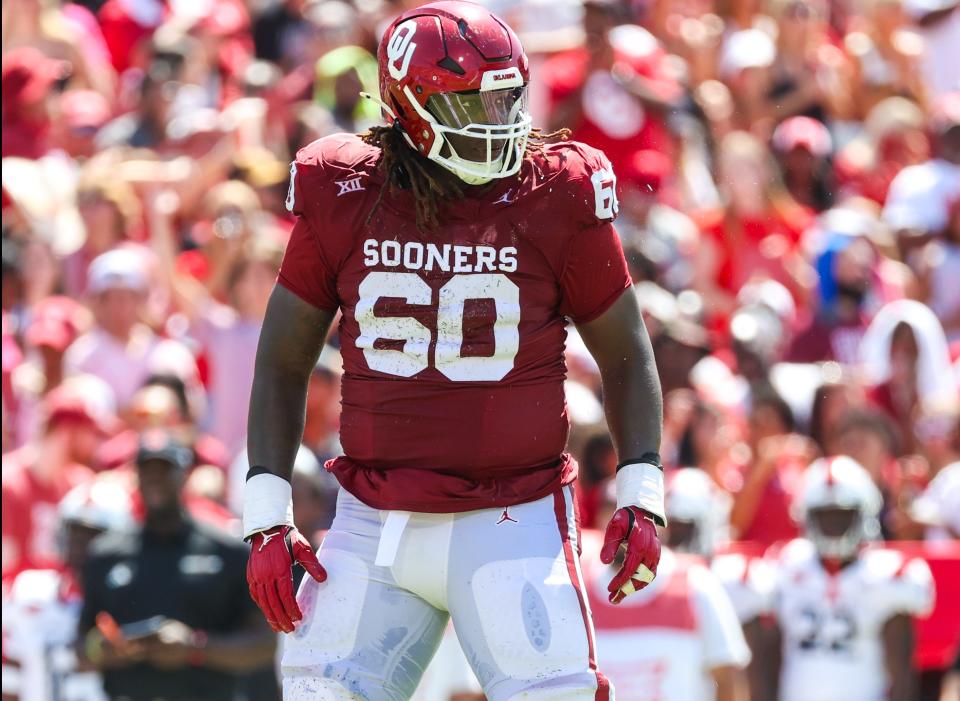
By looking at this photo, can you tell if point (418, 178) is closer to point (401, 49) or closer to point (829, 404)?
point (401, 49)

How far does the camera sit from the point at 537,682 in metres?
4.08

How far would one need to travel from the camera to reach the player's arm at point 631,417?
13.9 ft

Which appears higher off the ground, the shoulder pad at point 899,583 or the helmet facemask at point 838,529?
the helmet facemask at point 838,529

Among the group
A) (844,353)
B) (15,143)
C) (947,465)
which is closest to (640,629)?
(947,465)

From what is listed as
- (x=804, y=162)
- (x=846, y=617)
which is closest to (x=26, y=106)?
(x=804, y=162)

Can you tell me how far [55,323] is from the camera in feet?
29.5

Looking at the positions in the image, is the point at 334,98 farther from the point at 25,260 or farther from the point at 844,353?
the point at 844,353

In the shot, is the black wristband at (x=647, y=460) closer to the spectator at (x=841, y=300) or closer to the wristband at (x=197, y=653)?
the wristband at (x=197, y=653)

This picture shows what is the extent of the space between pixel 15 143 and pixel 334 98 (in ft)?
5.66

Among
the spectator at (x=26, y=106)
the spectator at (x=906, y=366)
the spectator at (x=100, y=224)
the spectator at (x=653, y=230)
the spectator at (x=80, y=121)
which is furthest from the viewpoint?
the spectator at (x=80, y=121)

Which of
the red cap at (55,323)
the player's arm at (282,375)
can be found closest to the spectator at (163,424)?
the red cap at (55,323)

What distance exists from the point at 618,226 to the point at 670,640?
2776mm

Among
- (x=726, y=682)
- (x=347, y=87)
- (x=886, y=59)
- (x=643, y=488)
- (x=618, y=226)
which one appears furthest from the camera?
(x=886, y=59)

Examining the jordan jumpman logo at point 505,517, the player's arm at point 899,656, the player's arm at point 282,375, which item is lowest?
the player's arm at point 899,656
